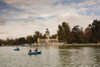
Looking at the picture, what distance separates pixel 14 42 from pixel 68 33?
8979cm

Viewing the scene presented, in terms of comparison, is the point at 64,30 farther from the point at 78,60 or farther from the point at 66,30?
the point at 78,60

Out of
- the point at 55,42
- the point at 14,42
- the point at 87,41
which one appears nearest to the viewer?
the point at 87,41

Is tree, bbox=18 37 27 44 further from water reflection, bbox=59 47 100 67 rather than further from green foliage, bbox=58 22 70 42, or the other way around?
water reflection, bbox=59 47 100 67

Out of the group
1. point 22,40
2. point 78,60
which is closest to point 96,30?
point 78,60

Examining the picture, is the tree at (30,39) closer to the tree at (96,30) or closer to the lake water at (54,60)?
the tree at (96,30)

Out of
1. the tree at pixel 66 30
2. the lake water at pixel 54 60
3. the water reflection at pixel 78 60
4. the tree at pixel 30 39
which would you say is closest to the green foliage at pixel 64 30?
the tree at pixel 66 30

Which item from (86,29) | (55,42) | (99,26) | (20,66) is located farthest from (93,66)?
(55,42)

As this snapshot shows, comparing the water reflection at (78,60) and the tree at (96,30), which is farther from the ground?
the tree at (96,30)

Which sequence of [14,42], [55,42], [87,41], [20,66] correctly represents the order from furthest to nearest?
[14,42] → [55,42] → [87,41] → [20,66]

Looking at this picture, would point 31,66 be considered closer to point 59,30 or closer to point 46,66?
point 46,66

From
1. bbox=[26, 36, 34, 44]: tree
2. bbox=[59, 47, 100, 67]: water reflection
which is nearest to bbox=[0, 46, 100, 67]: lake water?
bbox=[59, 47, 100, 67]: water reflection

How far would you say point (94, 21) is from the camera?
11481cm

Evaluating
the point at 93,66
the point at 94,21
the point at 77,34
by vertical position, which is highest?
the point at 94,21

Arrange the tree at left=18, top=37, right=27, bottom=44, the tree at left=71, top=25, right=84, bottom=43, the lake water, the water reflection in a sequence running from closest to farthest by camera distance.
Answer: the water reflection
the lake water
the tree at left=71, top=25, right=84, bottom=43
the tree at left=18, top=37, right=27, bottom=44
